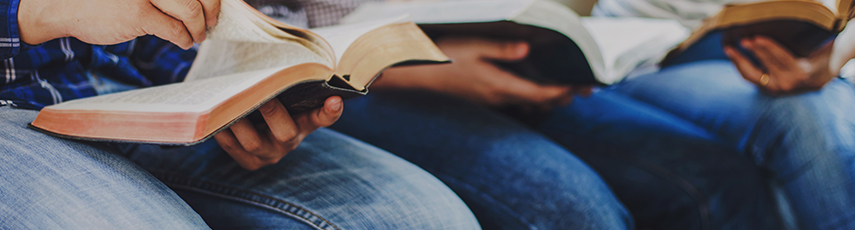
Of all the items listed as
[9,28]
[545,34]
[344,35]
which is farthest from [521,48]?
[9,28]

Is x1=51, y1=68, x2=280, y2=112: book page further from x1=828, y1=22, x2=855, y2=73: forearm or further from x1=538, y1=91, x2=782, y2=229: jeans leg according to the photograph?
x1=828, y1=22, x2=855, y2=73: forearm

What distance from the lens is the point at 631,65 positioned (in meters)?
0.68

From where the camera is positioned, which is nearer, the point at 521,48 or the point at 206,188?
the point at 206,188

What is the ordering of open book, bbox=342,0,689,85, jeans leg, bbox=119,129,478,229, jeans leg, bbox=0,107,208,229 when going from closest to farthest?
jeans leg, bbox=0,107,208,229, jeans leg, bbox=119,129,478,229, open book, bbox=342,0,689,85

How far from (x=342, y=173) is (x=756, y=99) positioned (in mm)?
793

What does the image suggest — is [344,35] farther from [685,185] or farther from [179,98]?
[685,185]

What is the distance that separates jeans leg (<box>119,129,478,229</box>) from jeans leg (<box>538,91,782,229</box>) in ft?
1.25

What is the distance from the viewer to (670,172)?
69cm

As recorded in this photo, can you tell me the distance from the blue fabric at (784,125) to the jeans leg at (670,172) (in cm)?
5

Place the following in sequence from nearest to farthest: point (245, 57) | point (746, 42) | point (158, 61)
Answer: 1. point (245, 57)
2. point (158, 61)
3. point (746, 42)

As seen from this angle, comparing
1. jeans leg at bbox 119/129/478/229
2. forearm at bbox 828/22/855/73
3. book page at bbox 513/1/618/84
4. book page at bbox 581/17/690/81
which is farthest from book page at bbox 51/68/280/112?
forearm at bbox 828/22/855/73

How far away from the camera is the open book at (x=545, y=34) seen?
49 cm

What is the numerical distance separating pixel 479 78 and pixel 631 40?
29 centimetres

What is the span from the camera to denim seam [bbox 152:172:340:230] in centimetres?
38
